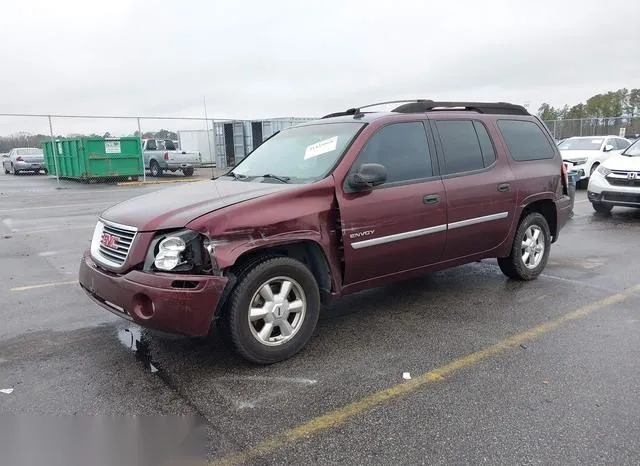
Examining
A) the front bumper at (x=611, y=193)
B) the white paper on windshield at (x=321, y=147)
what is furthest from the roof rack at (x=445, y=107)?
the front bumper at (x=611, y=193)

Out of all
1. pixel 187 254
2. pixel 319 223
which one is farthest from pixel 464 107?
pixel 187 254

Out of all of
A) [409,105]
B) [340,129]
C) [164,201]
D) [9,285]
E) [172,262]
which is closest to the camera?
[172,262]

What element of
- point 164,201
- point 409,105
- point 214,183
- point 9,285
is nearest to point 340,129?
point 409,105

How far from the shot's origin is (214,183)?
15.5ft

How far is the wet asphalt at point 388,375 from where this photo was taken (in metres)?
2.85

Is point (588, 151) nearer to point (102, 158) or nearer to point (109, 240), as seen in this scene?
point (109, 240)

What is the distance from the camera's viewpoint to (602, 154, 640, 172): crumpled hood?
391 inches

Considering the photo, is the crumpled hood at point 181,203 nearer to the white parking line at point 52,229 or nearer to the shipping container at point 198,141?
the white parking line at point 52,229

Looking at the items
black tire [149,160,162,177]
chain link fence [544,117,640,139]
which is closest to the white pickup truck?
black tire [149,160,162,177]

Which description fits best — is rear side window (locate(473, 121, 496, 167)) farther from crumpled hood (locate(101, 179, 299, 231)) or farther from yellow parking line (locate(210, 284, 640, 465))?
crumpled hood (locate(101, 179, 299, 231))

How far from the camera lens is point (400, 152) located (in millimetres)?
4586

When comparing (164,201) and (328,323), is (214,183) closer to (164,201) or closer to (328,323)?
(164,201)

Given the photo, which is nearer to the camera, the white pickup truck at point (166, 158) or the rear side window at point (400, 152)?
the rear side window at point (400, 152)

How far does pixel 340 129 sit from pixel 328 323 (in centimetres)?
171
